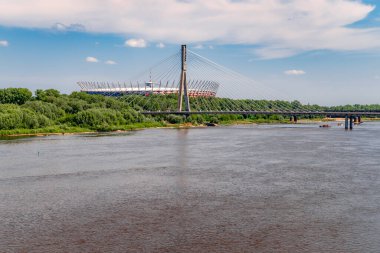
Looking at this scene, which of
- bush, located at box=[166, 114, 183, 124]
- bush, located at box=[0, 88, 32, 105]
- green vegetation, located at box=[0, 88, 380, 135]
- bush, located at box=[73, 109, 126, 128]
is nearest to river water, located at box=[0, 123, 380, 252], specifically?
green vegetation, located at box=[0, 88, 380, 135]

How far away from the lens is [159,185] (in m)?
15.3

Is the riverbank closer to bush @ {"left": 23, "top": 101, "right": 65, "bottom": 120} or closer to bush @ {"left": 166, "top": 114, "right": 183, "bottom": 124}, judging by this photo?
bush @ {"left": 166, "top": 114, "right": 183, "bottom": 124}

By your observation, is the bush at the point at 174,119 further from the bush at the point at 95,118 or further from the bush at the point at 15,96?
the bush at the point at 15,96

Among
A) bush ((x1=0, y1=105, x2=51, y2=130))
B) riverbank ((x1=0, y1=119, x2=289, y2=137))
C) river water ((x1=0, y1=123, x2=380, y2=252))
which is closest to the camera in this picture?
river water ((x1=0, y1=123, x2=380, y2=252))

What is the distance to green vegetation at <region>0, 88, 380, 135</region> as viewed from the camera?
126 feet

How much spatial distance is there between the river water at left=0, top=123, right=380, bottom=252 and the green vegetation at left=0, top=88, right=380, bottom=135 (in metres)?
17.2

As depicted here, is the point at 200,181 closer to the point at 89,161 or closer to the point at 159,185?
the point at 159,185

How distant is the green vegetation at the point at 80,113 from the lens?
126 feet

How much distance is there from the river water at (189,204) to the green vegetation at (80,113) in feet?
56.3

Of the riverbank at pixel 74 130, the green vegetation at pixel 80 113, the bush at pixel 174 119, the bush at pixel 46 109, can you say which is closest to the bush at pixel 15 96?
the green vegetation at pixel 80 113

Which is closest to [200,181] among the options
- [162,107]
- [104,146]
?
[104,146]

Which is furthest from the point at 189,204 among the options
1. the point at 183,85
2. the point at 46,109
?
the point at 183,85

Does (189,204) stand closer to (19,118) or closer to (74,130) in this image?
(19,118)

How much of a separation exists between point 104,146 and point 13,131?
456 inches
